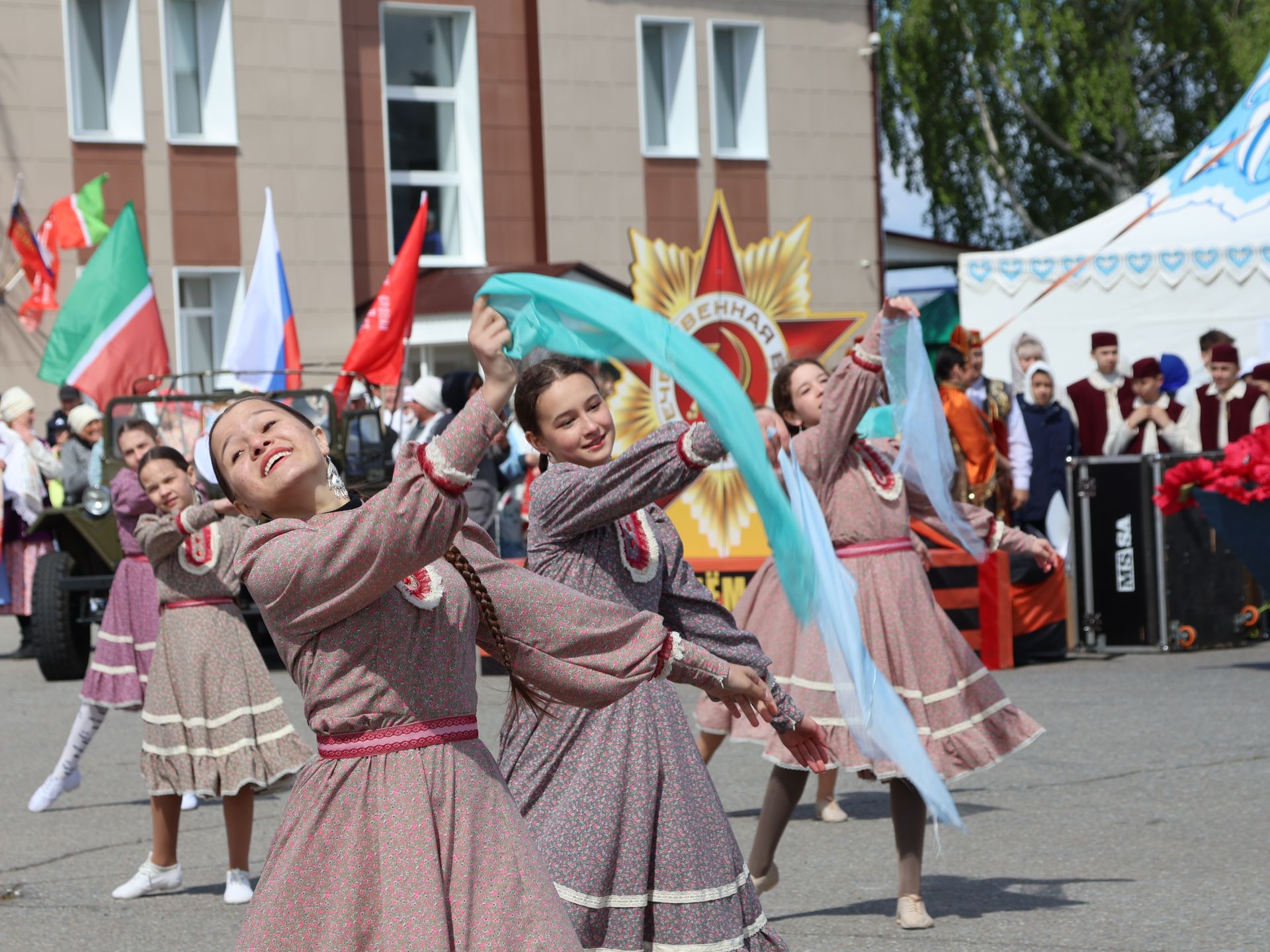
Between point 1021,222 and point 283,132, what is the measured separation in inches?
731

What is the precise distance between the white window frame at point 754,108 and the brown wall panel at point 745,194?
0.42 ft

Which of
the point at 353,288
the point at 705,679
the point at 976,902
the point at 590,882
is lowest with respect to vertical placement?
the point at 976,902

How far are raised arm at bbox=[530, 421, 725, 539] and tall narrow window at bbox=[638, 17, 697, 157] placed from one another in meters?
20.0

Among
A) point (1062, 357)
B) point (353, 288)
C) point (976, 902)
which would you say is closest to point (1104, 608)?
point (1062, 357)

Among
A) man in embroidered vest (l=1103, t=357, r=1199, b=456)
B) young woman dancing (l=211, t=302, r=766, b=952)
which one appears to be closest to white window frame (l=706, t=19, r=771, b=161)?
man in embroidered vest (l=1103, t=357, r=1199, b=456)

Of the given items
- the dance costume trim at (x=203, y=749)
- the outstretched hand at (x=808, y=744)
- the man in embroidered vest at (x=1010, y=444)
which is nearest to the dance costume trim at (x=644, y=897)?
the outstretched hand at (x=808, y=744)

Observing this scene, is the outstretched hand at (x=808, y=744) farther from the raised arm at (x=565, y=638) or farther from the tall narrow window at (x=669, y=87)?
the tall narrow window at (x=669, y=87)

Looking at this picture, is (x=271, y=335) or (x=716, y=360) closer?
(x=716, y=360)

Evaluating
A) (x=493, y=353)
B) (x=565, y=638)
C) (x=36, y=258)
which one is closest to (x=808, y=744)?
(x=565, y=638)

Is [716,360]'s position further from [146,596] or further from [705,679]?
[146,596]

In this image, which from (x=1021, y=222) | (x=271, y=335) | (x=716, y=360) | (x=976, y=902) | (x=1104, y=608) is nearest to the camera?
(x=716, y=360)

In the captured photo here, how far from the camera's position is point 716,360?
326 cm

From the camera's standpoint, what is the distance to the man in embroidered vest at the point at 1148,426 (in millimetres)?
12172

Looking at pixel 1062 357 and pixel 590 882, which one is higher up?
pixel 1062 357
